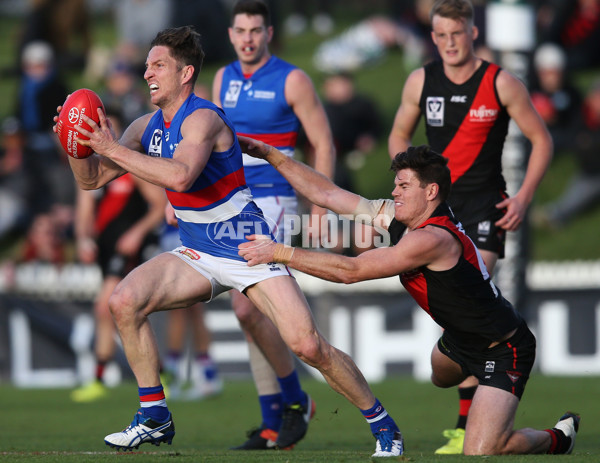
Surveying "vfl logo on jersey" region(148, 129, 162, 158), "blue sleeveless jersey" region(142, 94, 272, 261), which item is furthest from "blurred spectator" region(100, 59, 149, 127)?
"blue sleeveless jersey" region(142, 94, 272, 261)

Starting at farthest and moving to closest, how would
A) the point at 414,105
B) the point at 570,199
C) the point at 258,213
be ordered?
the point at 570,199
the point at 414,105
the point at 258,213

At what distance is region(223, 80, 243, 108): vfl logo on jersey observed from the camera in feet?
26.1

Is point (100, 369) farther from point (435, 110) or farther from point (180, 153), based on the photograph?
point (180, 153)

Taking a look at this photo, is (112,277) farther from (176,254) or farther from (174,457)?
(174,457)

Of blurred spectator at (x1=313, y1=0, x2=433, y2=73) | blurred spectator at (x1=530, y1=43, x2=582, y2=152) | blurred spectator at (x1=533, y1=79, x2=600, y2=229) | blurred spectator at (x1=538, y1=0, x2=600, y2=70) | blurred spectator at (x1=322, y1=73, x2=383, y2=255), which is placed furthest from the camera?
blurred spectator at (x1=313, y1=0, x2=433, y2=73)

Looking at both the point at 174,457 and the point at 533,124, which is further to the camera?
the point at 533,124

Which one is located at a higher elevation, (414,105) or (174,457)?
(414,105)

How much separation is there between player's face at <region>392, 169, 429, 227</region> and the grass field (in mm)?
1433

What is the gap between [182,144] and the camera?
6164 mm

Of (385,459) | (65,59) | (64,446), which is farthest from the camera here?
(65,59)

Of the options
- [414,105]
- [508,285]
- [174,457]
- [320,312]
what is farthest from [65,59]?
[174,457]

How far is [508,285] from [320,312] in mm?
2314

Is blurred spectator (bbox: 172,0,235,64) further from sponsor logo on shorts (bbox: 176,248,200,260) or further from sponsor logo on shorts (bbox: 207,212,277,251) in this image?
sponsor logo on shorts (bbox: 207,212,277,251)

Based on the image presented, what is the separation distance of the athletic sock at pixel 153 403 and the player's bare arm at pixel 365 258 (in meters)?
1.02
